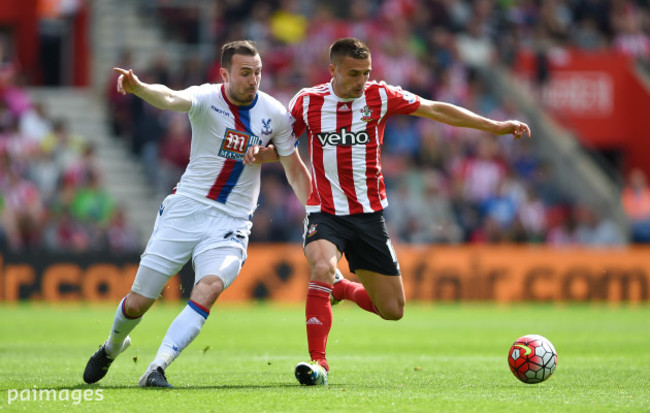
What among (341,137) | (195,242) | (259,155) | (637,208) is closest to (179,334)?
(195,242)

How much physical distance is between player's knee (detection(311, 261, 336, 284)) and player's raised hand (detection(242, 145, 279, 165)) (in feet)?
2.90

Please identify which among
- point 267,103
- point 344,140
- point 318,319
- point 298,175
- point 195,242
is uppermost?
point 267,103

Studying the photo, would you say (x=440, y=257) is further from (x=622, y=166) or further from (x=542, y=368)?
(x=542, y=368)

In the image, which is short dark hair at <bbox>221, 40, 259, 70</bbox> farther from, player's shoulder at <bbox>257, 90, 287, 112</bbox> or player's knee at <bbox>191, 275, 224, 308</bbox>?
player's knee at <bbox>191, 275, 224, 308</bbox>

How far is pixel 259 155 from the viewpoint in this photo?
812 centimetres

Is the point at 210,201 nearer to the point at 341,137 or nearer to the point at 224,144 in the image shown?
the point at 224,144

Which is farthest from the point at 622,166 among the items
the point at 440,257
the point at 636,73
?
the point at 440,257

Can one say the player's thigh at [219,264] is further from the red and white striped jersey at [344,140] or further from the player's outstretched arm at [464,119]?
the player's outstretched arm at [464,119]

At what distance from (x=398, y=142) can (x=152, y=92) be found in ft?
49.1

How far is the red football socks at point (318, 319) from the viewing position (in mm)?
8055

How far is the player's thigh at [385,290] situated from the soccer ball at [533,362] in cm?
109

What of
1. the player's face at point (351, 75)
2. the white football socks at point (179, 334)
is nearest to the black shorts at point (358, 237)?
the player's face at point (351, 75)

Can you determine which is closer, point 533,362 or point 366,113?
point 533,362

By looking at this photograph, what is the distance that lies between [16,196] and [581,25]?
1515 cm
